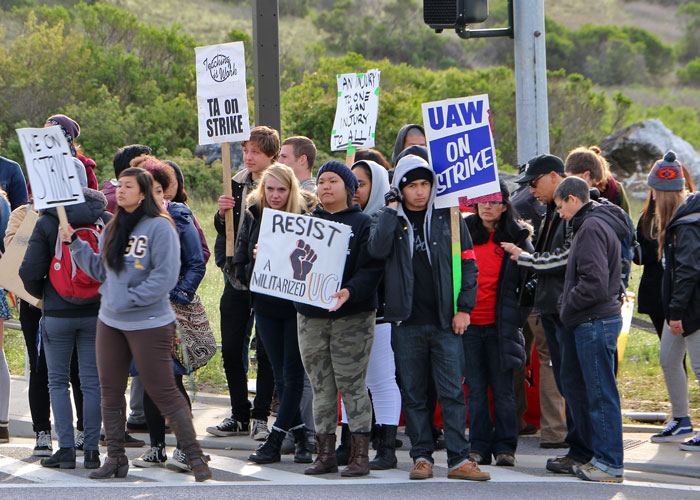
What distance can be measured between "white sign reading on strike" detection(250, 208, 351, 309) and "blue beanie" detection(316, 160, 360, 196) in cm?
Result: 28

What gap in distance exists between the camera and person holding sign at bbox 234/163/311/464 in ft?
22.0

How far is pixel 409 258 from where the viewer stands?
6.25 meters

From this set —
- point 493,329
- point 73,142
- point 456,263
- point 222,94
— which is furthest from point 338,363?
point 73,142

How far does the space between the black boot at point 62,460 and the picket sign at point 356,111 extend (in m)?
3.37

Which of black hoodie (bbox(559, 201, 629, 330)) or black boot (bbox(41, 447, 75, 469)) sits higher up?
black hoodie (bbox(559, 201, 629, 330))

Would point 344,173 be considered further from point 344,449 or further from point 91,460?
point 91,460

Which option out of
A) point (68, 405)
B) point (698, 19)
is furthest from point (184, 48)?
point (698, 19)

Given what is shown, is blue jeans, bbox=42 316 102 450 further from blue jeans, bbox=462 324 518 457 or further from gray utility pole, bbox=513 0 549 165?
gray utility pole, bbox=513 0 549 165

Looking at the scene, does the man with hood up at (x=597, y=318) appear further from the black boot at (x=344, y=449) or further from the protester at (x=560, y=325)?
the black boot at (x=344, y=449)

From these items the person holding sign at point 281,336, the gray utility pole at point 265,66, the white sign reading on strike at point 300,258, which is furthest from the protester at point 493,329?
the gray utility pole at point 265,66

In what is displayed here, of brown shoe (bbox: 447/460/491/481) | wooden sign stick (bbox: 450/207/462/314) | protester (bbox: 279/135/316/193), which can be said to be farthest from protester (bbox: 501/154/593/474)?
protester (bbox: 279/135/316/193)

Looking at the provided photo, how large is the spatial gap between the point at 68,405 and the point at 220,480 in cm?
119

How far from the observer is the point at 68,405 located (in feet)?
21.9

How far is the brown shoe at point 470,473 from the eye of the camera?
20.3 ft
